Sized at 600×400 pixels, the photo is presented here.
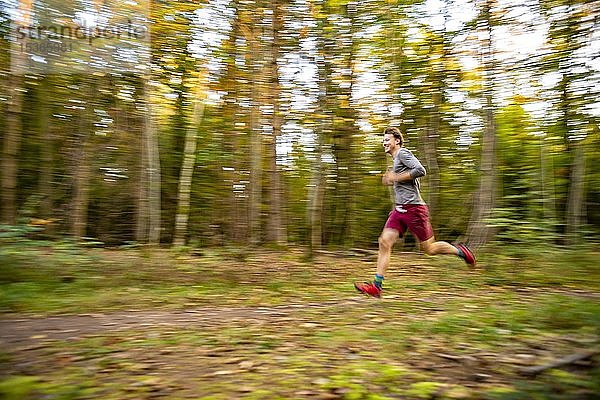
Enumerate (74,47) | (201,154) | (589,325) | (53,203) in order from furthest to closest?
(201,154) → (53,203) → (74,47) → (589,325)

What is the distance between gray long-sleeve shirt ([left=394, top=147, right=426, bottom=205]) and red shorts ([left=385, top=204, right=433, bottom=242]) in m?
0.08

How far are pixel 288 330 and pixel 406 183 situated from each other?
9.32 feet

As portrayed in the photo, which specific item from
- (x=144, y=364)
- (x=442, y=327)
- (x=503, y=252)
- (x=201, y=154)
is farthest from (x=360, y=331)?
(x=201, y=154)

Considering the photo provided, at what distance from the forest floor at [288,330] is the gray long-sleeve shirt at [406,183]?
50.2 inches

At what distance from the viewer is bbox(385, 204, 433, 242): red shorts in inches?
255

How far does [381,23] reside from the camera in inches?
416

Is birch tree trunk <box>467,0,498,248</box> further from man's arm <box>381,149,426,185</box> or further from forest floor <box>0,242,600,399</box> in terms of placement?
man's arm <box>381,149,426,185</box>

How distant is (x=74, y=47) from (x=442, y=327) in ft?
26.7

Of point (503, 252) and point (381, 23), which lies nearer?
point (503, 252)

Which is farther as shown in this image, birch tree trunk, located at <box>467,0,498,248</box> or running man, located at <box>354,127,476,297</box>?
birch tree trunk, located at <box>467,0,498,248</box>

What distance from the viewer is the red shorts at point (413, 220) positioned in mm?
6488

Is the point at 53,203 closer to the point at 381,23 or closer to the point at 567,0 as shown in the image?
the point at 381,23

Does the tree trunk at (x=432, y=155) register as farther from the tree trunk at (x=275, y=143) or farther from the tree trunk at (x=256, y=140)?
the tree trunk at (x=256, y=140)

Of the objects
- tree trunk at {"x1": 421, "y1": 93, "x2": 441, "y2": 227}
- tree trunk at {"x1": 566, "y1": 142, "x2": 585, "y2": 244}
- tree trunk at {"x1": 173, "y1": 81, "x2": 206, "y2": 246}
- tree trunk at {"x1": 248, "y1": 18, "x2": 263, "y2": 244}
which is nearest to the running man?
tree trunk at {"x1": 248, "y1": 18, "x2": 263, "y2": 244}
